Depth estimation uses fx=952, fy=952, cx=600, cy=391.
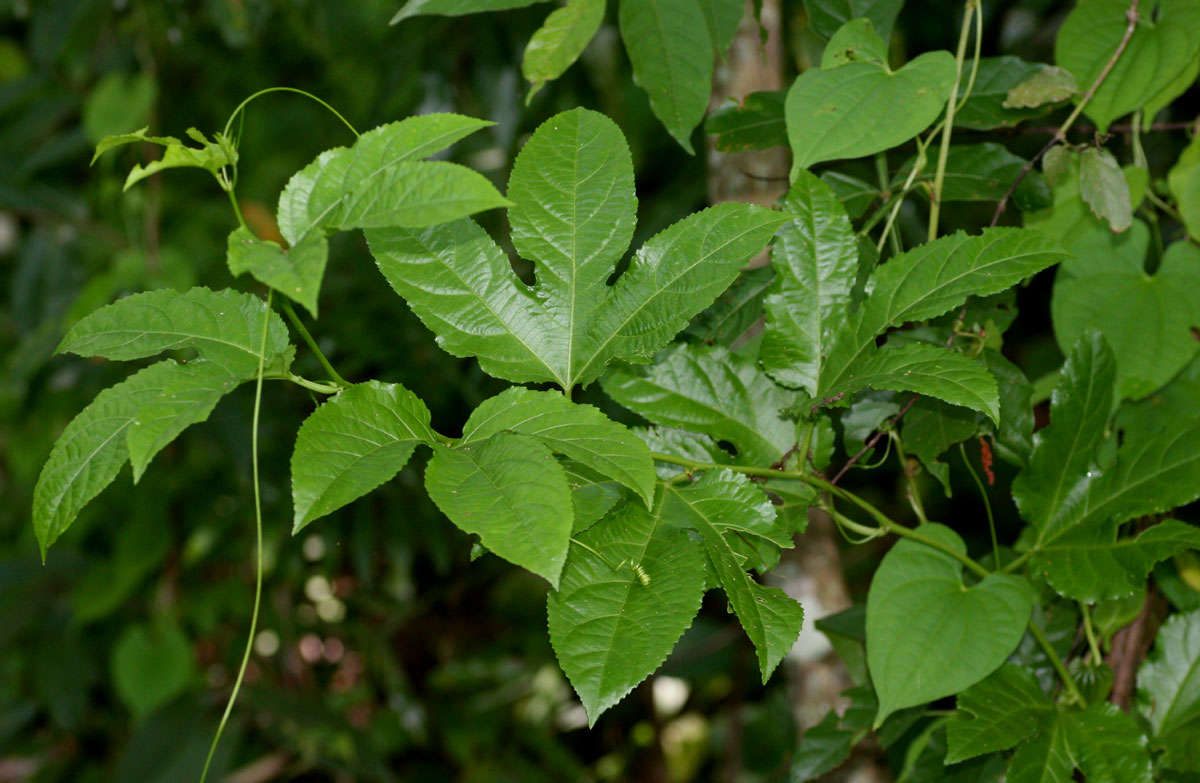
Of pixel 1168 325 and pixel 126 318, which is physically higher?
pixel 126 318

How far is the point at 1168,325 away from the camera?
83 centimetres

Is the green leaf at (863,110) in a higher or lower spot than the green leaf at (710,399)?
higher

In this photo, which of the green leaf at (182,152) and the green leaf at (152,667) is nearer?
the green leaf at (182,152)

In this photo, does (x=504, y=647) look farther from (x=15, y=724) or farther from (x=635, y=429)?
(x=635, y=429)

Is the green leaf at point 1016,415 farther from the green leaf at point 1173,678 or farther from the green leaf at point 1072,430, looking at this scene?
the green leaf at point 1173,678

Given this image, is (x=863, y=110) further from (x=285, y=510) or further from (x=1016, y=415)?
(x=285, y=510)

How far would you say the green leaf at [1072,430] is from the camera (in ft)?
2.50

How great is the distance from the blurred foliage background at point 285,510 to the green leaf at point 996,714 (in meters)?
0.79

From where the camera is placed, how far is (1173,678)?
799mm

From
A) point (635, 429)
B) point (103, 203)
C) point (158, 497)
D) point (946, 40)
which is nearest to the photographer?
point (635, 429)

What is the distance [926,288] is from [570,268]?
0.78 ft

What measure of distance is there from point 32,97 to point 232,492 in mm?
1312

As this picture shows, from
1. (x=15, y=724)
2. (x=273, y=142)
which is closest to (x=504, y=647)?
(x=15, y=724)

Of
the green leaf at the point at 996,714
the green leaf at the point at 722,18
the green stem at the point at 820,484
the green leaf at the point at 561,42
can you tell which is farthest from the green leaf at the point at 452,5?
the green leaf at the point at 996,714
